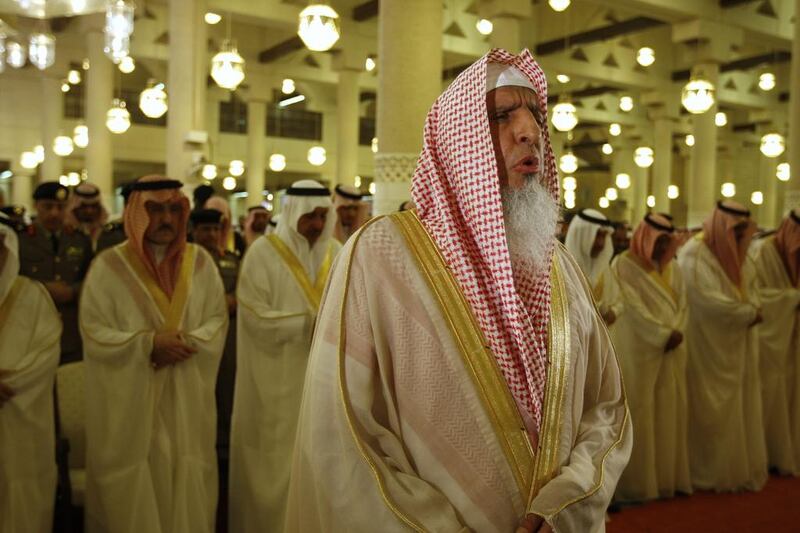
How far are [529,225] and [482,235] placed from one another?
14cm

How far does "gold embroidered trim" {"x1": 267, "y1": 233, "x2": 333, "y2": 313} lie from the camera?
4.30 meters

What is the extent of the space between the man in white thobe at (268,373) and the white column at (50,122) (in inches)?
577

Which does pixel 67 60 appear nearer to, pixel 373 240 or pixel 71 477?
pixel 71 477


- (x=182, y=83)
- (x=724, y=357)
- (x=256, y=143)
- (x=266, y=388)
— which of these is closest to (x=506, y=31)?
(x=182, y=83)

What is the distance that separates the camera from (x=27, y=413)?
3.48m

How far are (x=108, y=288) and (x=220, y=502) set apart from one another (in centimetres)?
191

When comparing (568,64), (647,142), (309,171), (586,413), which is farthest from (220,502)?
(647,142)

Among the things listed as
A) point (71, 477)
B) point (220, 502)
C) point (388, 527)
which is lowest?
point (220, 502)

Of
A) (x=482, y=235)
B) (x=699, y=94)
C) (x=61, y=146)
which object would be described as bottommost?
(x=482, y=235)

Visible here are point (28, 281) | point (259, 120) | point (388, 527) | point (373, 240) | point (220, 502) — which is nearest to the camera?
point (388, 527)

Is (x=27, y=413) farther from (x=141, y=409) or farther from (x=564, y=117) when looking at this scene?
(x=564, y=117)

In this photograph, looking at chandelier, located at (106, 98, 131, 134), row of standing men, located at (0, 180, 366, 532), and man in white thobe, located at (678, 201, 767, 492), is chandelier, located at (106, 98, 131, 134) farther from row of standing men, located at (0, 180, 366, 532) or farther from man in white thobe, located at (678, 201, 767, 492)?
man in white thobe, located at (678, 201, 767, 492)

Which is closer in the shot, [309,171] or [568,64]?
[568,64]

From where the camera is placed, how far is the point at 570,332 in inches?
76.7
